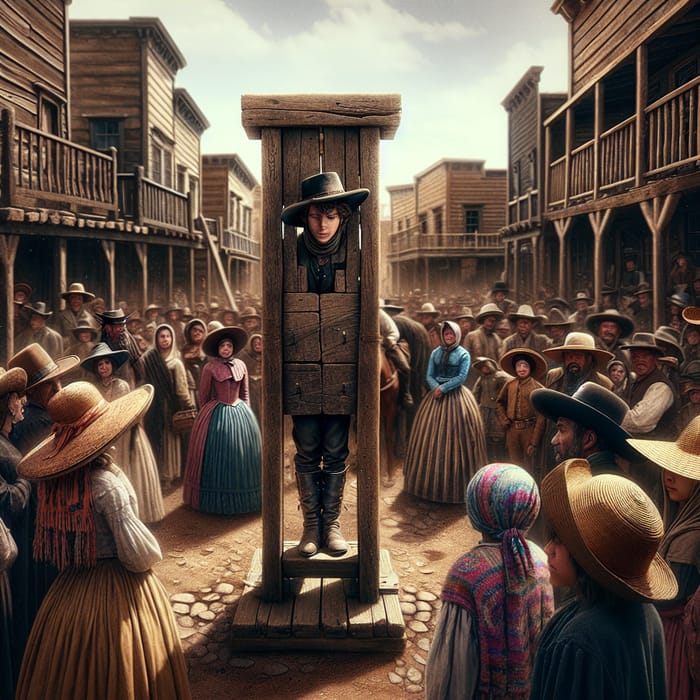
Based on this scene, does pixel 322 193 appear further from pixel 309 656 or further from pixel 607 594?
pixel 309 656

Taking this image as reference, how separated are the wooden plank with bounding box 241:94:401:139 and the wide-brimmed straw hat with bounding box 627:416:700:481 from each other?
91.6 inches

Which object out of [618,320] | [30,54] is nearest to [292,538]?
[618,320]

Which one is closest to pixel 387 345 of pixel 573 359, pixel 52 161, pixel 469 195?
pixel 573 359

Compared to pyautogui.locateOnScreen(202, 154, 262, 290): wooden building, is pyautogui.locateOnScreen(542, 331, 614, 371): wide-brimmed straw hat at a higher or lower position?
lower

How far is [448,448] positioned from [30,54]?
12.1 meters

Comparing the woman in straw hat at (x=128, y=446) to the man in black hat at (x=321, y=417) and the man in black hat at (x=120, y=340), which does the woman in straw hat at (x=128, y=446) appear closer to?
the man in black hat at (x=120, y=340)

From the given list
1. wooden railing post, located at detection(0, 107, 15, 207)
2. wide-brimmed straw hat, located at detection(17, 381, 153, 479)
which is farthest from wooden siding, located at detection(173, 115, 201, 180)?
wide-brimmed straw hat, located at detection(17, 381, 153, 479)

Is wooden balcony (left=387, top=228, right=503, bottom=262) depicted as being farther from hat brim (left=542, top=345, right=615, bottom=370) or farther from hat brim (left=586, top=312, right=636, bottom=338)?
hat brim (left=542, top=345, right=615, bottom=370)

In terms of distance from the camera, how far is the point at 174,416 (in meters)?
6.52

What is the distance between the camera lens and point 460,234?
28.4 m

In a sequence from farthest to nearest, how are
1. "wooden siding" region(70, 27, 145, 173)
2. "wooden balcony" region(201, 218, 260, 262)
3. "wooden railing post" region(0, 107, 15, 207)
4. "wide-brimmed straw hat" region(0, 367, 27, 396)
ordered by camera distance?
"wooden balcony" region(201, 218, 260, 262) → "wooden siding" region(70, 27, 145, 173) → "wooden railing post" region(0, 107, 15, 207) → "wide-brimmed straw hat" region(0, 367, 27, 396)

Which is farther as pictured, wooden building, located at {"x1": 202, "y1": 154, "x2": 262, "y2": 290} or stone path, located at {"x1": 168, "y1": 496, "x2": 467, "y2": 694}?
wooden building, located at {"x1": 202, "y1": 154, "x2": 262, "y2": 290}

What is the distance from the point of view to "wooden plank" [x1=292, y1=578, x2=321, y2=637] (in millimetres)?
3676

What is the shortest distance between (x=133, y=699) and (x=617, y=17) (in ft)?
45.8
